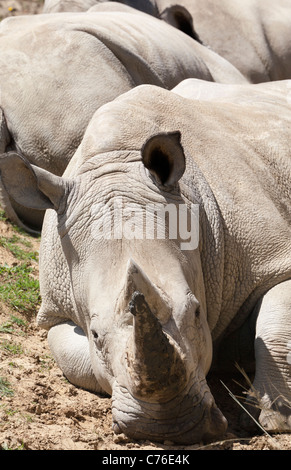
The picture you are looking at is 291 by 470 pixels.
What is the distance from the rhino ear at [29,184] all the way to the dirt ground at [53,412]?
1011mm

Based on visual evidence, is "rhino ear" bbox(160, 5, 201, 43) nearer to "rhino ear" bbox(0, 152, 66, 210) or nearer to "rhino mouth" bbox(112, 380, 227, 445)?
"rhino ear" bbox(0, 152, 66, 210)

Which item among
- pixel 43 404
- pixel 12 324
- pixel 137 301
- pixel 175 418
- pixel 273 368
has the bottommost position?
pixel 12 324

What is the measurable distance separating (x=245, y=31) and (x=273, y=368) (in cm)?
643

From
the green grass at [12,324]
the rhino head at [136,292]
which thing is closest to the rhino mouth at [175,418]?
the rhino head at [136,292]

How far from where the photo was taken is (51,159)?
22.6 feet

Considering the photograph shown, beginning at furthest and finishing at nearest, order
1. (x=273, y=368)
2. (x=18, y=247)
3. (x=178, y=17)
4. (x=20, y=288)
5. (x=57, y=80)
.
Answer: (x=178, y=17), (x=57, y=80), (x=18, y=247), (x=20, y=288), (x=273, y=368)

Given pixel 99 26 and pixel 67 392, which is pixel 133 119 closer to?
pixel 67 392

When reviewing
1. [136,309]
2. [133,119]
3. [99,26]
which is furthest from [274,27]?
[136,309]

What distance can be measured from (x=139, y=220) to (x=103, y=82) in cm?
311

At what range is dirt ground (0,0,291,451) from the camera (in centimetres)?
395

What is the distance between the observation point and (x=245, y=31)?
1005 centimetres

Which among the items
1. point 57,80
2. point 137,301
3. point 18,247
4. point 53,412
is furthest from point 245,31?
point 137,301

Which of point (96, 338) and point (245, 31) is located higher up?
point (96, 338)

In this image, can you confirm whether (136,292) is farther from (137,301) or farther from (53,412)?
(53,412)
